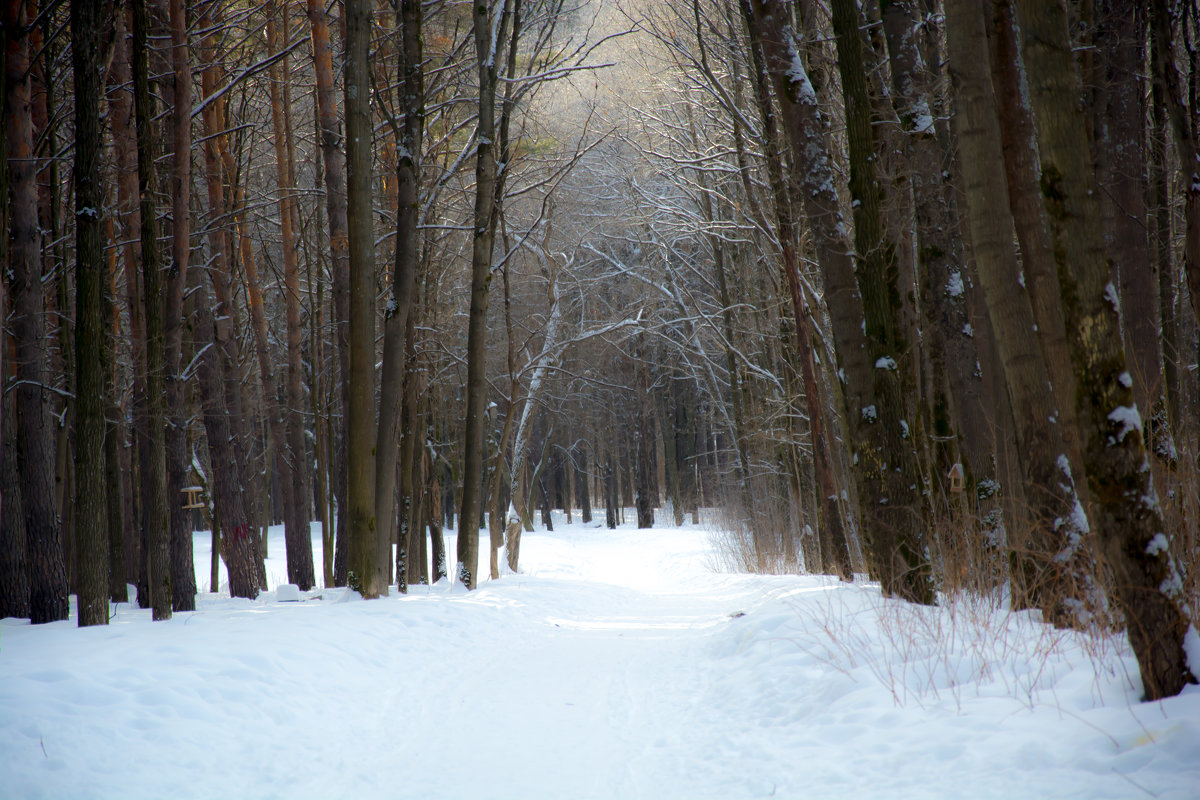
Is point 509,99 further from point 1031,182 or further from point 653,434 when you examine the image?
point 653,434

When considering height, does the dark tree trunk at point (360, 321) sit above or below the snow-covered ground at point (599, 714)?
above

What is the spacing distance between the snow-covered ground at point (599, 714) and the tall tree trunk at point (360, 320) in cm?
184

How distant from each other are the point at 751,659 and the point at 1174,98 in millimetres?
6528

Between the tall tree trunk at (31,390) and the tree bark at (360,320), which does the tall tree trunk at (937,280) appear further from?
the tall tree trunk at (31,390)

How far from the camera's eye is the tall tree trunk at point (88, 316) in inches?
253

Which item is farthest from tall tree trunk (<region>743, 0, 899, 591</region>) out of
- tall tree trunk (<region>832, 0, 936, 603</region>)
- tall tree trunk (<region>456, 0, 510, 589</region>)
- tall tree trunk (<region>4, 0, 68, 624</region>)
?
tall tree trunk (<region>4, 0, 68, 624</region>)

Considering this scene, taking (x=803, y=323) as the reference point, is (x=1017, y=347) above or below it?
below

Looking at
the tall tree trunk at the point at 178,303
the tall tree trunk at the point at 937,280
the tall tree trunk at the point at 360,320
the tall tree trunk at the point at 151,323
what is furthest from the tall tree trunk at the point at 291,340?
the tall tree trunk at the point at 937,280

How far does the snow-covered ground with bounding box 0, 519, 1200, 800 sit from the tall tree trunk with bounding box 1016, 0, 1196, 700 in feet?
1.07

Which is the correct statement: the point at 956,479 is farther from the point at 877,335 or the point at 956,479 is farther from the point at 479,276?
the point at 479,276

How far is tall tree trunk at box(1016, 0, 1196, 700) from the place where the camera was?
317 cm

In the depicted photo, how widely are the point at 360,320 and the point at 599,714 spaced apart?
5.59 meters

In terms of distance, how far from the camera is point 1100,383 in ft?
10.9

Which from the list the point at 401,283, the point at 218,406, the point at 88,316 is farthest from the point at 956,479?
the point at 218,406
